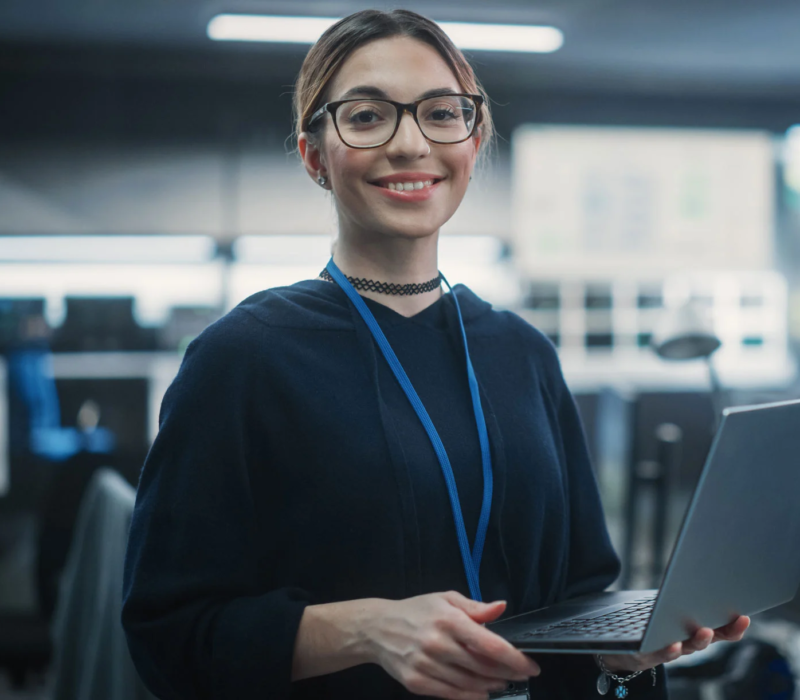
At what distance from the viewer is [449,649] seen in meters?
0.70

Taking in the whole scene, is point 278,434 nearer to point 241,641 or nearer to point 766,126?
point 241,641

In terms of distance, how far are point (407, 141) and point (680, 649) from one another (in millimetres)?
578

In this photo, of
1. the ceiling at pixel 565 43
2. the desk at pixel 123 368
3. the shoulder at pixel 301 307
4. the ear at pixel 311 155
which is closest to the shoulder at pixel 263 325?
the shoulder at pixel 301 307

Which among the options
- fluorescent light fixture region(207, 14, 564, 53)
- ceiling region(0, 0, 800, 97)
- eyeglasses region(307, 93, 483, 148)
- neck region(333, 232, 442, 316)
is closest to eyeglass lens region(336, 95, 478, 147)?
eyeglasses region(307, 93, 483, 148)

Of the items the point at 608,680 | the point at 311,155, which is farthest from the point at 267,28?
the point at 608,680

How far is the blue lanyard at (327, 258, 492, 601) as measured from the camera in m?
0.92

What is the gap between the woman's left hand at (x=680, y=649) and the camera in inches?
31.3

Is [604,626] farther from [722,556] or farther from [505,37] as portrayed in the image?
[505,37]

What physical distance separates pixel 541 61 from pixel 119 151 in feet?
8.83

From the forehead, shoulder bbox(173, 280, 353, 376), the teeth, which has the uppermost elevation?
the forehead

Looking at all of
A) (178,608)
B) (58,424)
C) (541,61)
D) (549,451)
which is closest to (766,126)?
(541,61)

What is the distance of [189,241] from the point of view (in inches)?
219

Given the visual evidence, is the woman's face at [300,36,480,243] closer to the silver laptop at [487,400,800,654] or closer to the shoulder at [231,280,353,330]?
the shoulder at [231,280,353,330]

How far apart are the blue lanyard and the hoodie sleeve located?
0.15 meters
